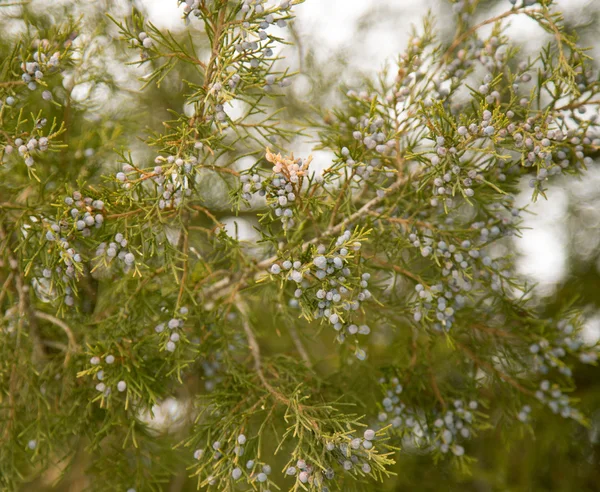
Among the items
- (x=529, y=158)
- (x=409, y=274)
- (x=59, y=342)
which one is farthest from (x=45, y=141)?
(x=529, y=158)

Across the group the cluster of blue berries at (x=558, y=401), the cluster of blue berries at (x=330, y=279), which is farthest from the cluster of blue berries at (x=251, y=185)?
the cluster of blue berries at (x=558, y=401)

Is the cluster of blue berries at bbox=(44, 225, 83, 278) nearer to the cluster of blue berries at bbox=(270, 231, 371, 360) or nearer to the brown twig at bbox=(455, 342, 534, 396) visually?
the cluster of blue berries at bbox=(270, 231, 371, 360)

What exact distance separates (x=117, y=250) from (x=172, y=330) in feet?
0.48

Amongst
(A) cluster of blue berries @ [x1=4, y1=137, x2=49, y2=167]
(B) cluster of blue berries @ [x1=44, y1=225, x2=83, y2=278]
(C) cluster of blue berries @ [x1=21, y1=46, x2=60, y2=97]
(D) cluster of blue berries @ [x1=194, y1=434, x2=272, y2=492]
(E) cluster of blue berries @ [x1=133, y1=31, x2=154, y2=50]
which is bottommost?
(D) cluster of blue berries @ [x1=194, y1=434, x2=272, y2=492]

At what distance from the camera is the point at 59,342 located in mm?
1001

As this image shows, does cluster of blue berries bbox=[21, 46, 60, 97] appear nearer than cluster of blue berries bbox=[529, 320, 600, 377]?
Yes

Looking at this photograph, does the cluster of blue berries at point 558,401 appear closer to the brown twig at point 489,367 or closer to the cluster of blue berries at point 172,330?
the brown twig at point 489,367

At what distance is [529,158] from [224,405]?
0.58 m

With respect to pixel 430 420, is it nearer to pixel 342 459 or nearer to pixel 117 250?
pixel 342 459

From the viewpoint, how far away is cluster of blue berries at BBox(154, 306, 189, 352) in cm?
76

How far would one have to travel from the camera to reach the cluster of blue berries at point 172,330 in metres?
0.76

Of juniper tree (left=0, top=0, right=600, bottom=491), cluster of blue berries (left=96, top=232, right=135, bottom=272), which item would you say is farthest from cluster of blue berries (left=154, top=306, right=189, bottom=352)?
cluster of blue berries (left=96, top=232, right=135, bottom=272)

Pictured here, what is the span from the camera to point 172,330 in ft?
2.59

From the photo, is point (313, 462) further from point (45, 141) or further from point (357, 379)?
point (45, 141)
